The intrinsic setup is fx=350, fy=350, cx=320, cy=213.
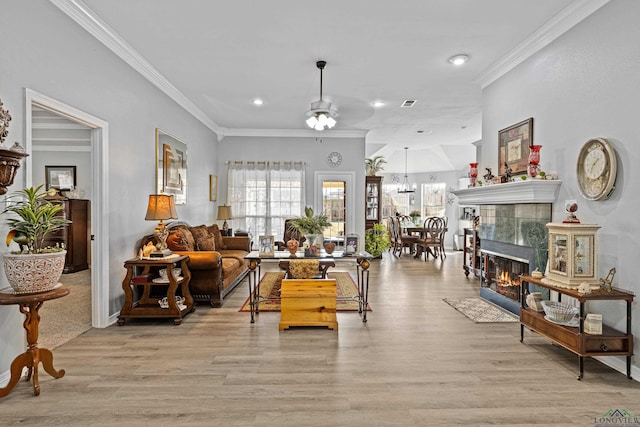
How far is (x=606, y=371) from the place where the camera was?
2.68 m

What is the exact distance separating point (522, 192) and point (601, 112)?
95 cm

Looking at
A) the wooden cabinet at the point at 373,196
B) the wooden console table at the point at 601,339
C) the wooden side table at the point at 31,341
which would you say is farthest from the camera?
the wooden cabinet at the point at 373,196

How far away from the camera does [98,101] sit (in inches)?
134

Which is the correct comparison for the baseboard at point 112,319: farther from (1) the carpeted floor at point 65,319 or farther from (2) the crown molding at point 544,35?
(2) the crown molding at point 544,35

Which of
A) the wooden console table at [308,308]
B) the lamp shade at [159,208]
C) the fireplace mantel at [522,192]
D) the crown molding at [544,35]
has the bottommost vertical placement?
the wooden console table at [308,308]

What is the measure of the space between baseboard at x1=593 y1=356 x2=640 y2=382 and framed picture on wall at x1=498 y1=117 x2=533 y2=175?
1951 mm

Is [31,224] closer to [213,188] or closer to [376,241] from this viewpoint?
[213,188]

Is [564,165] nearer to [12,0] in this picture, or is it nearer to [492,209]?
[492,209]

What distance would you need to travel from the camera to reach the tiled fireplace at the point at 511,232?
11.6 ft

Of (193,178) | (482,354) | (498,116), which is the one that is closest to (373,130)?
(498,116)

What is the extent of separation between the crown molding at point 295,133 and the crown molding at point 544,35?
335 cm

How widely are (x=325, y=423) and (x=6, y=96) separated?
300 centimetres

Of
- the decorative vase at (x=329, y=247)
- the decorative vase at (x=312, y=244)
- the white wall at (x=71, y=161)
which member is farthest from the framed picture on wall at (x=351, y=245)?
the white wall at (x=71, y=161)

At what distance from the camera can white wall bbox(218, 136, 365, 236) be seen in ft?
25.0
